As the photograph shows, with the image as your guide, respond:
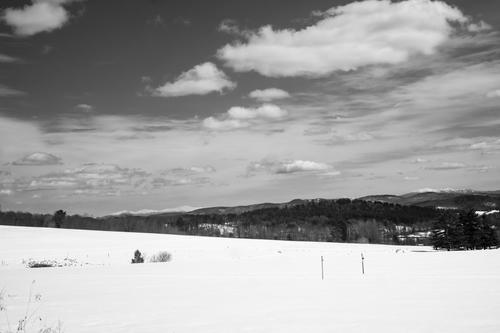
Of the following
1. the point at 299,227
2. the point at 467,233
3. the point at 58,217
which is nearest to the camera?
the point at 467,233

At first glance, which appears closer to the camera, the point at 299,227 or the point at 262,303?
the point at 262,303

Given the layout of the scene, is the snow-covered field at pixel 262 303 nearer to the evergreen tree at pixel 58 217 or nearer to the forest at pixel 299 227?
the forest at pixel 299 227

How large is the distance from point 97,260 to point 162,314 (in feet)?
135

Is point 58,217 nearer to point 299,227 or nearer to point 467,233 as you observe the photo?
point 299,227

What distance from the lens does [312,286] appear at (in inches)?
871

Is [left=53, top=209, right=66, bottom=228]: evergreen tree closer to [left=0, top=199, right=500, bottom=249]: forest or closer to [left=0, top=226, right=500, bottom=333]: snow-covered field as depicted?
[left=0, top=199, right=500, bottom=249]: forest

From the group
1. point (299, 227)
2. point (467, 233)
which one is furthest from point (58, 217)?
point (467, 233)

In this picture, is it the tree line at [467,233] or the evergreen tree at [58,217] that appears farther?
the evergreen tree at [58,217]

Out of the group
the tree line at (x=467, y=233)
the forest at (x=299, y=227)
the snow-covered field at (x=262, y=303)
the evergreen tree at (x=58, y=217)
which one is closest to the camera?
the snow-covered field at (x=262, y=303)

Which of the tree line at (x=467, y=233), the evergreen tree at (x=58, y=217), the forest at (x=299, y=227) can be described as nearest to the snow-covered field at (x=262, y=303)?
the tree line at (x=467, y=233)

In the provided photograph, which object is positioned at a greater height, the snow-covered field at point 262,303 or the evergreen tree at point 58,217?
the evergreen tree at point 58,217

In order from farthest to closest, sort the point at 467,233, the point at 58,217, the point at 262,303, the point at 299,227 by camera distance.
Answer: the point at 299,227
the point at 58,217
the point at 467,233
the point at 262,303

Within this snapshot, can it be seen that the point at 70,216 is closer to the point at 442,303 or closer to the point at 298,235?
the point at 298,235

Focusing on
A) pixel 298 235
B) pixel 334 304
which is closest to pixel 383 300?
pixel 334 304
